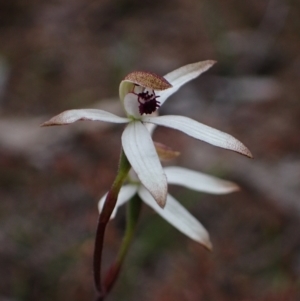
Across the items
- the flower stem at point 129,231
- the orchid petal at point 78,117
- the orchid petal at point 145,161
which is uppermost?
the orchid petal at point 78,117

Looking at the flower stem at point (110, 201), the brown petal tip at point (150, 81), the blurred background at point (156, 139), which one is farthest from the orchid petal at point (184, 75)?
the blurred background at point (156, 139)

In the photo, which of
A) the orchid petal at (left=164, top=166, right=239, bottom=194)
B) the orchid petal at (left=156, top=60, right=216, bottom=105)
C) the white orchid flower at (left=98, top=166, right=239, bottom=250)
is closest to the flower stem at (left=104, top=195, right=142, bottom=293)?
the white orchid flower at (left=98, top=166, right=239, bottom=250)

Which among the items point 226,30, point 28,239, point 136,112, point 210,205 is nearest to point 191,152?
point 210,205

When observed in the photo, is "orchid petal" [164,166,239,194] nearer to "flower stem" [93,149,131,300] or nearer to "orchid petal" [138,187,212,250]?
"orchid petal" [138,187,212,250]

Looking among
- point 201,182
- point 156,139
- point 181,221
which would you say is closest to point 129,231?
point 181,221

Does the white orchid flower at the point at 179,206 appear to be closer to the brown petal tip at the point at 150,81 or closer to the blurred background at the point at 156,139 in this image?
the brown petal tip at the point at 150,81

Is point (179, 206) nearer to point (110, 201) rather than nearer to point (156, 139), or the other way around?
point (110, 201)

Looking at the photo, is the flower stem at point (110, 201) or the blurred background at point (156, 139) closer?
the flower stem at point (110, 201)

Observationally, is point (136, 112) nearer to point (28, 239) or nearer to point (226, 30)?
point (28, 239)
